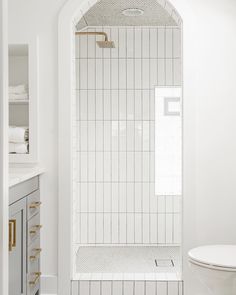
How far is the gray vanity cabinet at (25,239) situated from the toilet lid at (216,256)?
0.98 meters

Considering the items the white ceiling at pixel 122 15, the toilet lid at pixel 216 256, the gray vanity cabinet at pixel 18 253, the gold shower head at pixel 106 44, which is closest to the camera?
the gray vanity cabinet at pixel 18 253

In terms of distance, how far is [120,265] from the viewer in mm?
3855

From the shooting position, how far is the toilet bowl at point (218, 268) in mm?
2398

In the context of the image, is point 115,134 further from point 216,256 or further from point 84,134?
point 216,256

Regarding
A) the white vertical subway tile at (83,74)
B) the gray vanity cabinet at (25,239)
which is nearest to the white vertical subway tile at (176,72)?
the white vertical subway tile at (83,74)

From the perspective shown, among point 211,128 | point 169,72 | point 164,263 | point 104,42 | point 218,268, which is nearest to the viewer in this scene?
point 218,268

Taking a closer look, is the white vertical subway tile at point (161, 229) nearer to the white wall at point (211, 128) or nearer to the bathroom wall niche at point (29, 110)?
the white wall at point (211, 128)

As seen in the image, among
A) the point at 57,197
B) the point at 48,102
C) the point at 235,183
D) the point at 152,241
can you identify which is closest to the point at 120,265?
the point at 152,241

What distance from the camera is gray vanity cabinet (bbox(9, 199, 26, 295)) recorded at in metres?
2.32

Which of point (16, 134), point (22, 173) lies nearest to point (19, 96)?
point (16, 134)

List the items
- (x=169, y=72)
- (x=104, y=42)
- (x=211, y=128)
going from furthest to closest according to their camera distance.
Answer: (x=169, y=72) < (x=104, y=42) < (x=211, y=128)

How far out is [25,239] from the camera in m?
2.64

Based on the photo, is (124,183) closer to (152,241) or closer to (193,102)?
(152,241)

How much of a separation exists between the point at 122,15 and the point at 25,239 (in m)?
2.43
